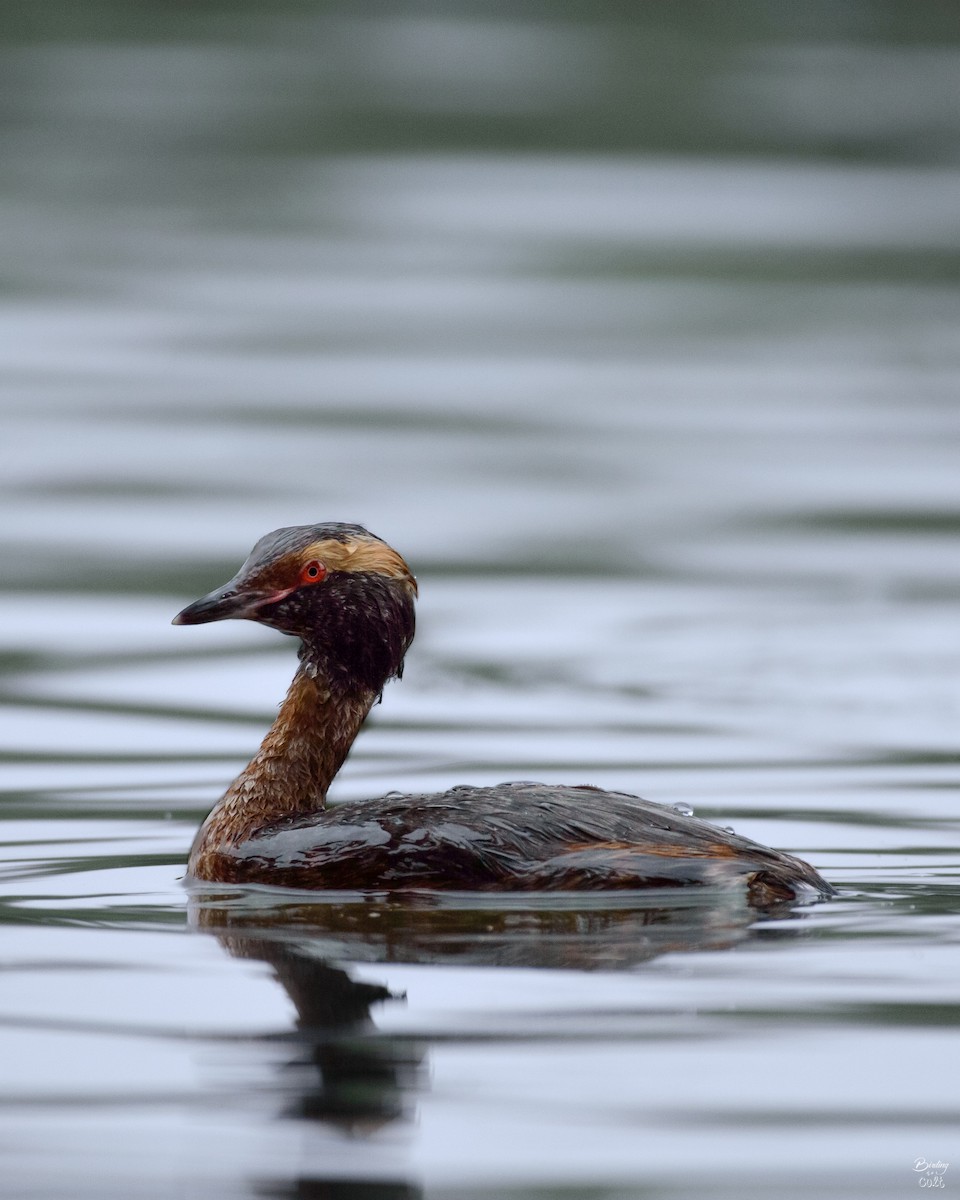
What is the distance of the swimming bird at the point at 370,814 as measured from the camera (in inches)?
273

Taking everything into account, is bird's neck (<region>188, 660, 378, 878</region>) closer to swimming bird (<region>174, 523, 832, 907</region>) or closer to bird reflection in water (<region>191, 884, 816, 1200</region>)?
swimming bird (<region>174, 523, 832, 907</region>)

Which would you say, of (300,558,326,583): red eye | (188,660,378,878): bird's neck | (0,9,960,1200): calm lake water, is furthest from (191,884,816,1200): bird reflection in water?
(300,558,326,583): red eye

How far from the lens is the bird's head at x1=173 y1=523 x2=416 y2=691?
7699 millimetres

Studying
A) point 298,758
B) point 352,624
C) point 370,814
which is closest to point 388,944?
point 370,814

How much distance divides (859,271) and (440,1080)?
1933 cm

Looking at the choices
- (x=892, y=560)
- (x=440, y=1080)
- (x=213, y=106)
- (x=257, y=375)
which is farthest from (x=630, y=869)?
(x=213, y=106)

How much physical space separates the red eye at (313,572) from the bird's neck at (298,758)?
0.34 metres

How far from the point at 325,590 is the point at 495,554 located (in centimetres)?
694

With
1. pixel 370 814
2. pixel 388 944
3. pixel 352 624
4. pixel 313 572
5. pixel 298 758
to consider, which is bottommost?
pixel 388 944

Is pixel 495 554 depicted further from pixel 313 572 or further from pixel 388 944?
pixel 388 944

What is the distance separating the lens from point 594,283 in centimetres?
2336

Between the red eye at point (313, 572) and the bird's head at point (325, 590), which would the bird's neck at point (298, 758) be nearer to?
the bird's head at point (325, 590)

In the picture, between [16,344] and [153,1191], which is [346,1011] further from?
[16,344]

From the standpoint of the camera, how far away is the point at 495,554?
14609mm
